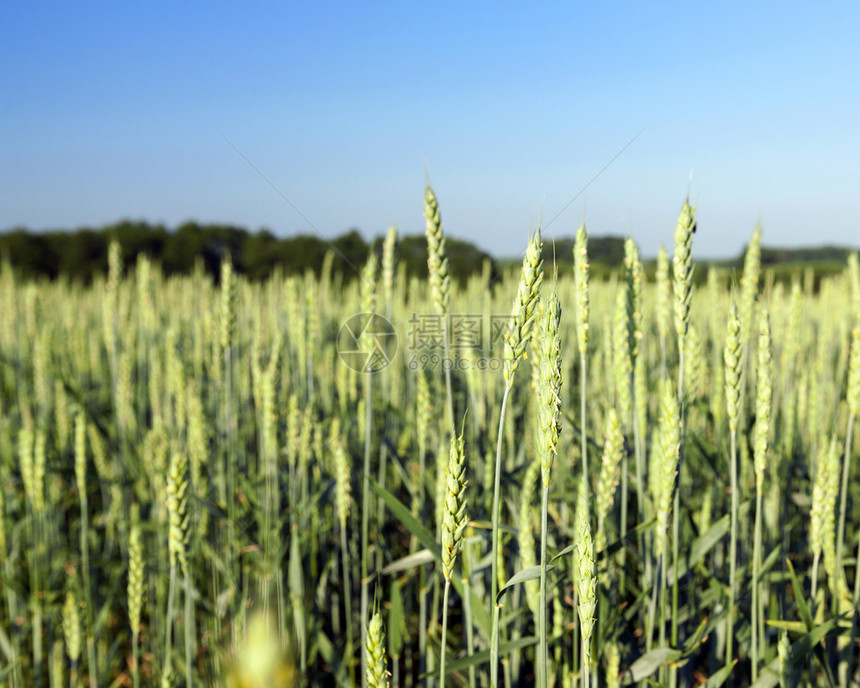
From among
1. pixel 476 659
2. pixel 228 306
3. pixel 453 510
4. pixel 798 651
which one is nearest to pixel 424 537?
pixel 476 659

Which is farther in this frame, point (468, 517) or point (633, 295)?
point (633, 295)

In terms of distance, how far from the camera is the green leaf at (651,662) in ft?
3.59

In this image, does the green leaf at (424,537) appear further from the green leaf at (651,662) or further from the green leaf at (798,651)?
the green leaf at (798,651)

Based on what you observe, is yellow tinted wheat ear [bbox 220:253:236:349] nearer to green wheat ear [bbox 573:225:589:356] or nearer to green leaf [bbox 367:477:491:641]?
green leaf [bbox 367:477:491:641]

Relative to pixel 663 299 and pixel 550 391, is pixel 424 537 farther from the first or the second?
pixel 663 299

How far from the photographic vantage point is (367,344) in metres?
1.38

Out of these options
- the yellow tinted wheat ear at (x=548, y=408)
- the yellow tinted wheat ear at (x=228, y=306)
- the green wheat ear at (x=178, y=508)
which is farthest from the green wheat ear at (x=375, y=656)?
the yellow tinted wheat ear at (x=228, y=306)

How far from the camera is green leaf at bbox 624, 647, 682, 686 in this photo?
1.09 metres

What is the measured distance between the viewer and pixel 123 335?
314 centimetres

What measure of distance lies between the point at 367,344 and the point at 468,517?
49cm

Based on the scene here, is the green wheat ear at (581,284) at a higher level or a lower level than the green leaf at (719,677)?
higher

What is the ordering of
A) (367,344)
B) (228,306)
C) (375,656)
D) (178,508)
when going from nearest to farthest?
1. (375,656)
2. (178,508)
3. (367,344)
4. (228,306)

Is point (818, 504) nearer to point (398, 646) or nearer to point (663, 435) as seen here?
point (663, 435)

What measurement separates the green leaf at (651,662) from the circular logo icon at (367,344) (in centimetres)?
80
